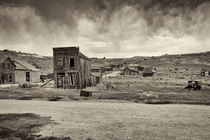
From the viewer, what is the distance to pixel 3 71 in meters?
36.8

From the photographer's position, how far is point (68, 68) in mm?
25766

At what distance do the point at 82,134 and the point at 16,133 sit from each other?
282 cm

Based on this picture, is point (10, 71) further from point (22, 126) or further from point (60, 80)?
point (22, 126)

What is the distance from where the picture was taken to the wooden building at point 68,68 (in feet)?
83.7

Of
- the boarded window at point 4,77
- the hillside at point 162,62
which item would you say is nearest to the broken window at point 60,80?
the boarded window at point 4,77

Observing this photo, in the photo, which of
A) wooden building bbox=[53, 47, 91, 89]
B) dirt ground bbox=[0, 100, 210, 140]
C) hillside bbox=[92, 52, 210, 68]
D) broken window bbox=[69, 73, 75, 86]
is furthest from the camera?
hillside bbox=[92, 52, 210, 68]

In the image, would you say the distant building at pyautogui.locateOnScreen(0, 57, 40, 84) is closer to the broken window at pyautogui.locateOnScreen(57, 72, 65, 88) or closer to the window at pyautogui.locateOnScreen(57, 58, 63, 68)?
the window at pyautogui.locateOnScreen(57, 58, 63, 68)

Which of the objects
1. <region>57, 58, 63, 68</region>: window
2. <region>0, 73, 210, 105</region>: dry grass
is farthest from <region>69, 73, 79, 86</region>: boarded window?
<region>0, 73, 210, 105</region>: dry grass

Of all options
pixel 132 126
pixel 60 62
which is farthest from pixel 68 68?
pixel 132 126

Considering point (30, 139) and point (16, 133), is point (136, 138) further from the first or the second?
point (16, 133)

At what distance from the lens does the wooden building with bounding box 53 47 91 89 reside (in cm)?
2550

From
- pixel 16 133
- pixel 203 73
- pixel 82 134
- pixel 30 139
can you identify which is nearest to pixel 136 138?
pixel 82 134

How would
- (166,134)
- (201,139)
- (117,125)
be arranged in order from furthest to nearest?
(117,125) < (166,134) < (201,139)

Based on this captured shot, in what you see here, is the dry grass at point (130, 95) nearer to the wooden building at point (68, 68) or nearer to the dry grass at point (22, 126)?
the wooden building at point (68, 68)
